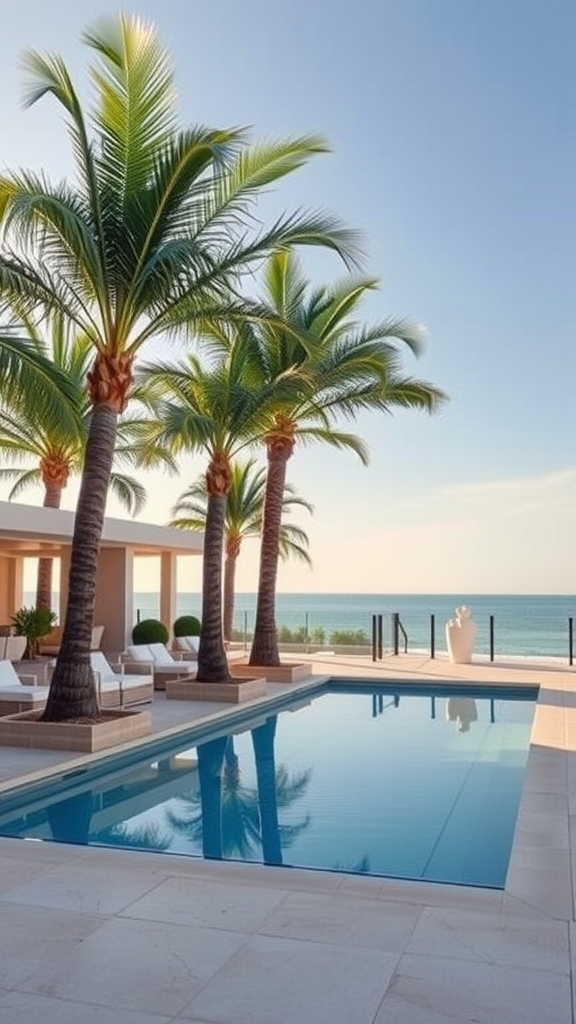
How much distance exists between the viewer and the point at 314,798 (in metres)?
9.01

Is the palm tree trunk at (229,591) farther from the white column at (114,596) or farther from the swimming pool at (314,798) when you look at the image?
the swimming pool at (314,798)

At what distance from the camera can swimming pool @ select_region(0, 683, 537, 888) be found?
7.24 metres

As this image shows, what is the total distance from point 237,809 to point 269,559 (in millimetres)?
9590

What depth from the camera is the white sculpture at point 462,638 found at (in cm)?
2172

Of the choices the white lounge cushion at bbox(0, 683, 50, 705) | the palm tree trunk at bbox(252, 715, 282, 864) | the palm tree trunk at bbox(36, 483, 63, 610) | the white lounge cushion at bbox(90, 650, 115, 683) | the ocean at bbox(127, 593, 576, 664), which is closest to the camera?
the palm tree trunk at bbox(252, 715, 282, 864)

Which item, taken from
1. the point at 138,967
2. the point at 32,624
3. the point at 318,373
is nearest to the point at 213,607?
the point at 318,373

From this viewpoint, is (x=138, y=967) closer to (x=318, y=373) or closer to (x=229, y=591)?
(x=318, y=373)

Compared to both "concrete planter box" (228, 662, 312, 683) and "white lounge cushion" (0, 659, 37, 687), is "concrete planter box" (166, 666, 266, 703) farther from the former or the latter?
"white lounge cushion" (0, 659, 37, 687)

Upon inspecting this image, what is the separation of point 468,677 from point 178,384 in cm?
810

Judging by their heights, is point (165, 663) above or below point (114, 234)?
below

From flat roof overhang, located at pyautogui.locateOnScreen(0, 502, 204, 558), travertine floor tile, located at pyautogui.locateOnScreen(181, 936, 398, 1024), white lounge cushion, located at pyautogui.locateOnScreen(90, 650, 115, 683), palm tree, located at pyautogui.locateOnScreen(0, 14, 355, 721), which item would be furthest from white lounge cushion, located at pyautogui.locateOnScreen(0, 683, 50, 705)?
travertine floor tile, located at pyautogui.locateOnScreen(181, 936, 398, 1024)

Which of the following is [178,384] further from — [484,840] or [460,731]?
[484,840]

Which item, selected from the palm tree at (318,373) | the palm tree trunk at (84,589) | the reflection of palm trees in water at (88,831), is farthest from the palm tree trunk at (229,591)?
the reflection of palm trees in water at (88,831)

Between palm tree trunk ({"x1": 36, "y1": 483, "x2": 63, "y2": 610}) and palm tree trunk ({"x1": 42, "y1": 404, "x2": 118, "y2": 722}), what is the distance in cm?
985
